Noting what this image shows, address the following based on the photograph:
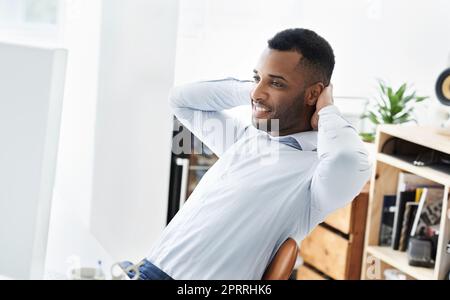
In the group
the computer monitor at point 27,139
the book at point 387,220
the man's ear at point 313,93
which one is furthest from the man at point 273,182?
the book at point 387,220

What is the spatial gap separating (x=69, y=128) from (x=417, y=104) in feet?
3.83

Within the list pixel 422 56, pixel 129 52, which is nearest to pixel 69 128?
pixel 129 52

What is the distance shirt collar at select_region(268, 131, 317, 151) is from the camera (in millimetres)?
1315

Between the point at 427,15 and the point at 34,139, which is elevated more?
the point at 427,15

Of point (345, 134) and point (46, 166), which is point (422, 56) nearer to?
point (46, 166)

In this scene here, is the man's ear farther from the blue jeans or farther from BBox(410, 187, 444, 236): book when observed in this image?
BBox(410, 187, 444, 236): book

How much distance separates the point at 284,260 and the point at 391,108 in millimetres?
1428

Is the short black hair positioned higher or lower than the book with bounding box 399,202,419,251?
higher

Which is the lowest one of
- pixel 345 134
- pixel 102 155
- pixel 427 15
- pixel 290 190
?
pixel 102 155

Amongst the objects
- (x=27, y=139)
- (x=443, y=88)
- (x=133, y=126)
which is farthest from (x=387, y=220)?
(x=27, y=139)

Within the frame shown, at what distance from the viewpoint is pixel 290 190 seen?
1.27 meters

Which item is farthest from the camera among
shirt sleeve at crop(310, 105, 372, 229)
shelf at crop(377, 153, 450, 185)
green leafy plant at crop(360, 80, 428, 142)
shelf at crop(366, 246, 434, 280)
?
green leafy plant at crop(360, 80, 428, 142)

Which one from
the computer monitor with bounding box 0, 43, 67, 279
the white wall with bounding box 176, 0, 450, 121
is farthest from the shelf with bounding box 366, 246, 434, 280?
the computer monitor with bounding box 0, 43, 67, 279

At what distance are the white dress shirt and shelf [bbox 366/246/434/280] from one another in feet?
3.53
